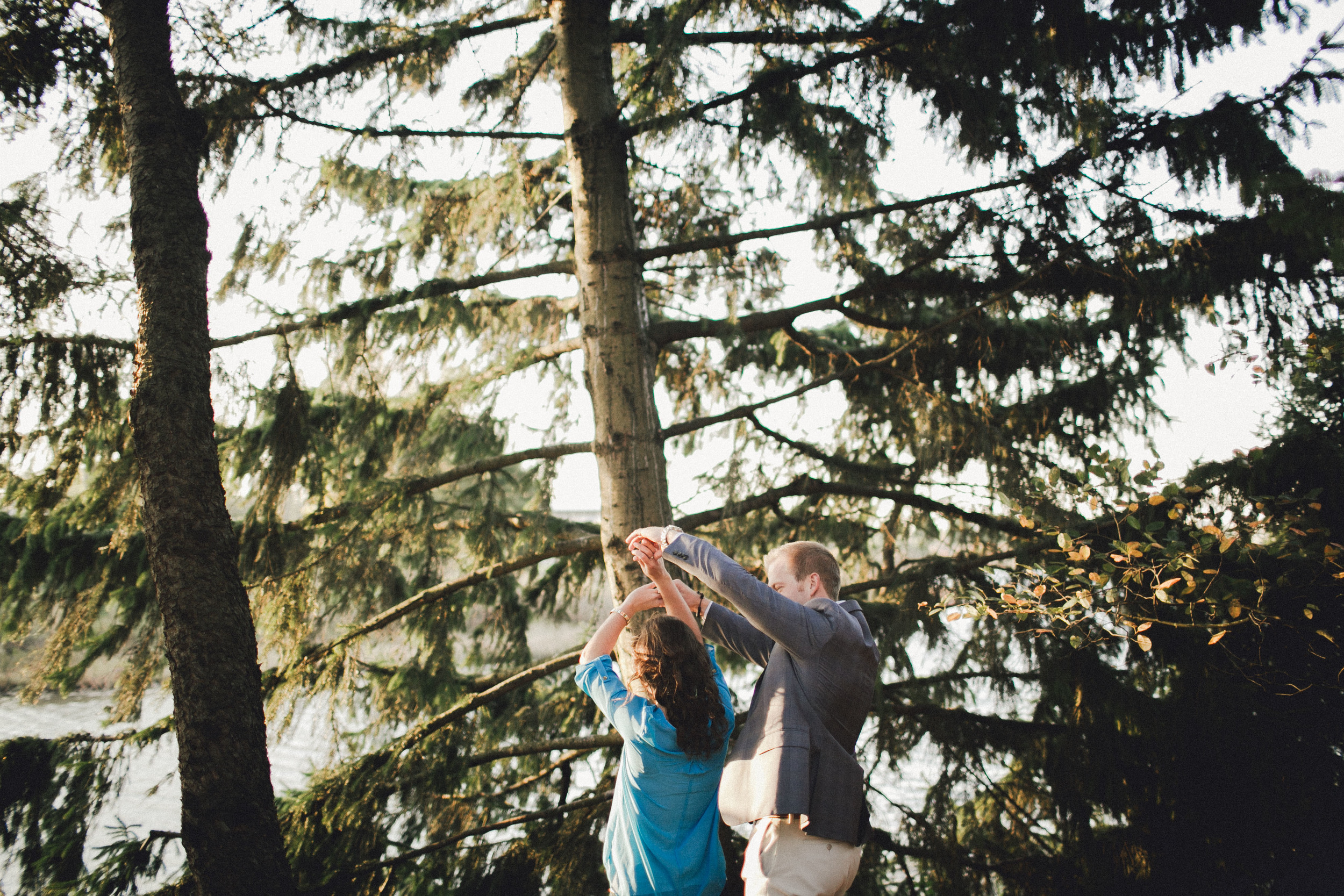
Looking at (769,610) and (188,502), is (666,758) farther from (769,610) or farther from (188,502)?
(188,502)

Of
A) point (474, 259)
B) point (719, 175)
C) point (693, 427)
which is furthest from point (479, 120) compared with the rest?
point (693, 427)

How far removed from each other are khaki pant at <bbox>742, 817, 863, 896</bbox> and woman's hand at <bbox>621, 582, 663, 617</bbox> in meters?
0.72

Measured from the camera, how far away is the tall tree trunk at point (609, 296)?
139 inches

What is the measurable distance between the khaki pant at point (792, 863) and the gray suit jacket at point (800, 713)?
0.04 meters

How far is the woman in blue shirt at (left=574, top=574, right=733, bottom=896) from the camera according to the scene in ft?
6.59

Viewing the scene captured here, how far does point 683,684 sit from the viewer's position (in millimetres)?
2002

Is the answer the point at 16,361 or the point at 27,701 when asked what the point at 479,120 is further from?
the point at 27,701

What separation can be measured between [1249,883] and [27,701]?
21.6ft

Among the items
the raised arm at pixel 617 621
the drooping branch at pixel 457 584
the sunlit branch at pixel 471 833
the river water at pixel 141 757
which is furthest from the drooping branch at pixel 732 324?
the river water at pixel 141 757

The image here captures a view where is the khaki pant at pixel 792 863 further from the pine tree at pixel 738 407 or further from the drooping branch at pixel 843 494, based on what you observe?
the drooping branch at pixel 843 494

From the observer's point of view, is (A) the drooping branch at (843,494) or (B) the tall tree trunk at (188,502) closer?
(B) the tall tree trunk at (188,502)

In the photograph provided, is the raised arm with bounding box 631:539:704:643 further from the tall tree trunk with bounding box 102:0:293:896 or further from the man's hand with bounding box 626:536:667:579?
the tall tree trunk with bounding box 102:0:293:896

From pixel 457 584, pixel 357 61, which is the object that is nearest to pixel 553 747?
pixel 457 584

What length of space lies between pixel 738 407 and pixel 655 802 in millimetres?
2802
